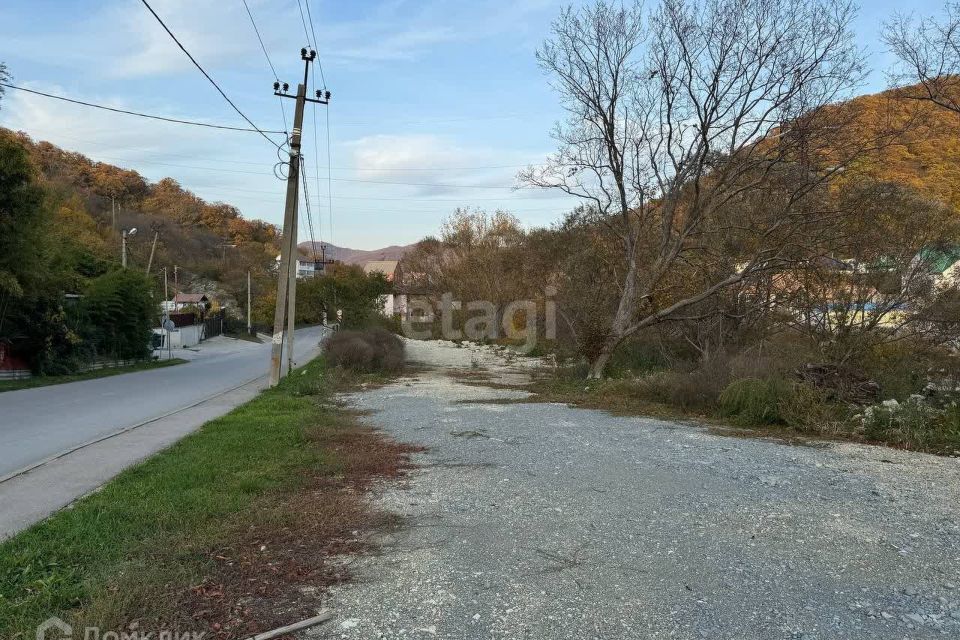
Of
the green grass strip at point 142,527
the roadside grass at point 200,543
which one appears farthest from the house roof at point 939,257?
the green grass strip at point 142,527

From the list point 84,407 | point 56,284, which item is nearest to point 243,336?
point 56,284

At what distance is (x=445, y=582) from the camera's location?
14.1ft

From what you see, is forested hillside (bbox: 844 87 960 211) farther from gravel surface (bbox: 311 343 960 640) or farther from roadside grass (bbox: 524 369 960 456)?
gravel surface (bbox: 311 343 960 640)

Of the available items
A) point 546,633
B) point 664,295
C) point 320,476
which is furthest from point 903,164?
point 546,633

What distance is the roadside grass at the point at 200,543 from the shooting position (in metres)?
3.76

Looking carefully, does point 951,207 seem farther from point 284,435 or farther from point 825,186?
point 284,435

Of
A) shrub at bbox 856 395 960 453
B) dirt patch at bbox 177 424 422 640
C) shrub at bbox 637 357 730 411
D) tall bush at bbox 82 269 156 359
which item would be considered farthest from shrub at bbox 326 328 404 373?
shrub at bbox 856 395 960 453

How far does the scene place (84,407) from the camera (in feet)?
44.7

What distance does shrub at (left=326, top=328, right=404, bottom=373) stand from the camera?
2198 centimetres

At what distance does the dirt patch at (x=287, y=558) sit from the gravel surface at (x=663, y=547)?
23 cm

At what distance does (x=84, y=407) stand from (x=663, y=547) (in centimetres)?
1280

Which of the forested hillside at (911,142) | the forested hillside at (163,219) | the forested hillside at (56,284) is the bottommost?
the forested hillside at (56,284)

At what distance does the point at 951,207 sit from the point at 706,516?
536 inches

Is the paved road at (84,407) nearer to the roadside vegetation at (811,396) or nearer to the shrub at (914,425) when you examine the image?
the roadside vegetation at (811,396)
